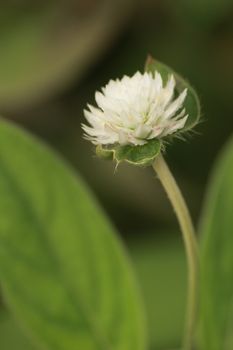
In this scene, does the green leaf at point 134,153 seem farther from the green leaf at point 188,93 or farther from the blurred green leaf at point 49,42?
the blurred green leaf at point 49,42

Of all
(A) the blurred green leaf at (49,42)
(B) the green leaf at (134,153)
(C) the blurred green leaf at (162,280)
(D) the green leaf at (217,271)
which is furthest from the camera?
(A) the blurred green leaf at (49,42)

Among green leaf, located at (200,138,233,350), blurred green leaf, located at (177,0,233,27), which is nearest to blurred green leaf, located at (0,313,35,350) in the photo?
green leaf, located at (200,138,233,350)

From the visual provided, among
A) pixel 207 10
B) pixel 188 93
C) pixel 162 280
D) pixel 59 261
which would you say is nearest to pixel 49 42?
pixel 207 10

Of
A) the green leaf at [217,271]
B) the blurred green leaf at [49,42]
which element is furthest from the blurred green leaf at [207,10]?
the green leaf at [217,271]

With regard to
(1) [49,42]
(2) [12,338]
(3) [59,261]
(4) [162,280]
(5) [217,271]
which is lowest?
(4) [162,280]

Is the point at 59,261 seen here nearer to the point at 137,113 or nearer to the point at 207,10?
the point at 137,113

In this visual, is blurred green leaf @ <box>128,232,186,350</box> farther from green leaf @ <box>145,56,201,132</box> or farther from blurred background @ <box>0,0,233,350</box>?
green leaf @ <box>145,56,201,132</box>
